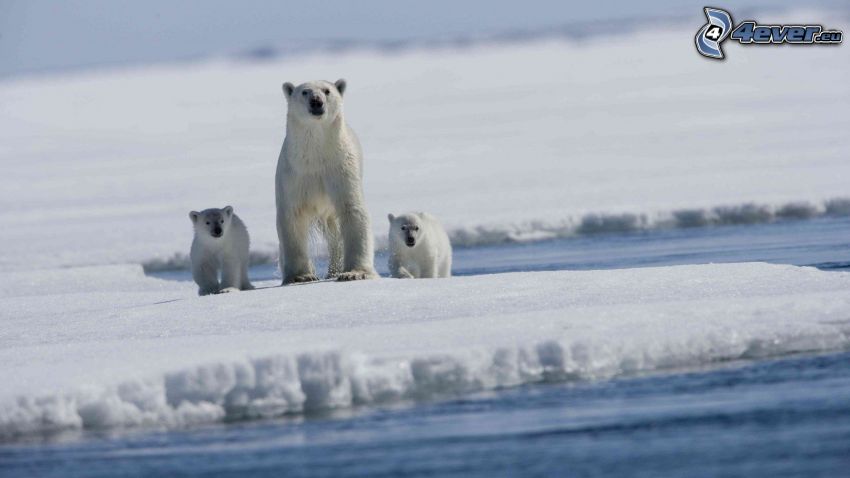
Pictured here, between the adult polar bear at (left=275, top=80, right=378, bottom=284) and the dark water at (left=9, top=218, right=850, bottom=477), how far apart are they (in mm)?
2193

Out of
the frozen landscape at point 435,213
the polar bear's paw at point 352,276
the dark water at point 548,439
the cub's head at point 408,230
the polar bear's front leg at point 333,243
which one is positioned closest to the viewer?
the dark water at point 548,439

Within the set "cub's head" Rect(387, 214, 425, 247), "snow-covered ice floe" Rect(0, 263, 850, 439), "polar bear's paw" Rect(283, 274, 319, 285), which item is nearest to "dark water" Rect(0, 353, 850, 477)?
"snow-covered ice floe" Rect(0, 263, 850, 439)

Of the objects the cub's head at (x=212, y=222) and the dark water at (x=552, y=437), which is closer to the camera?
the dark water at (x=552, y=437)

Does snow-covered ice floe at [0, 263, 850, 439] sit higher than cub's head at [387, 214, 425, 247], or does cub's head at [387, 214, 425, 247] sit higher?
cub's head at [387, 214, 425, 247]

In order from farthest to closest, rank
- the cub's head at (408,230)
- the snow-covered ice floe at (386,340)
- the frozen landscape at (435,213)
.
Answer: the cub's head at (408,230) → the frozen landscape at (435,213) → the snow-covered ice floe at (386,340)

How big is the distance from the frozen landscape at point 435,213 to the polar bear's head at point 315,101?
0.85m

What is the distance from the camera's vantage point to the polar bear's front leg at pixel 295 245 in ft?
23.5

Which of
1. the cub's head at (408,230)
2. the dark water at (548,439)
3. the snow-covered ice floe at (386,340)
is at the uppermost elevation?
the cub's head at (408,230)

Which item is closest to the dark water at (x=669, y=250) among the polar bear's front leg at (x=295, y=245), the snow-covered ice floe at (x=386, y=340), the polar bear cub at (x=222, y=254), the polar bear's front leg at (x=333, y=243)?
the polar bear's front leg at (x=333, y=243)

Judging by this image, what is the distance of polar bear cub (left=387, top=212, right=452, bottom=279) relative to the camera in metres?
8.16

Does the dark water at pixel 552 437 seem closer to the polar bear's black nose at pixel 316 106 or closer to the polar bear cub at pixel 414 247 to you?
the polar bear's black nose at pixel 316 106

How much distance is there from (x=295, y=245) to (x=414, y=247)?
1224 millimetres

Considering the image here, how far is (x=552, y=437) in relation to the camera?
4.43 m

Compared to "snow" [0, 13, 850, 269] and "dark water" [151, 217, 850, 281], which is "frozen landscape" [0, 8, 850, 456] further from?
"dark water" [151, 217, 850, 281]
